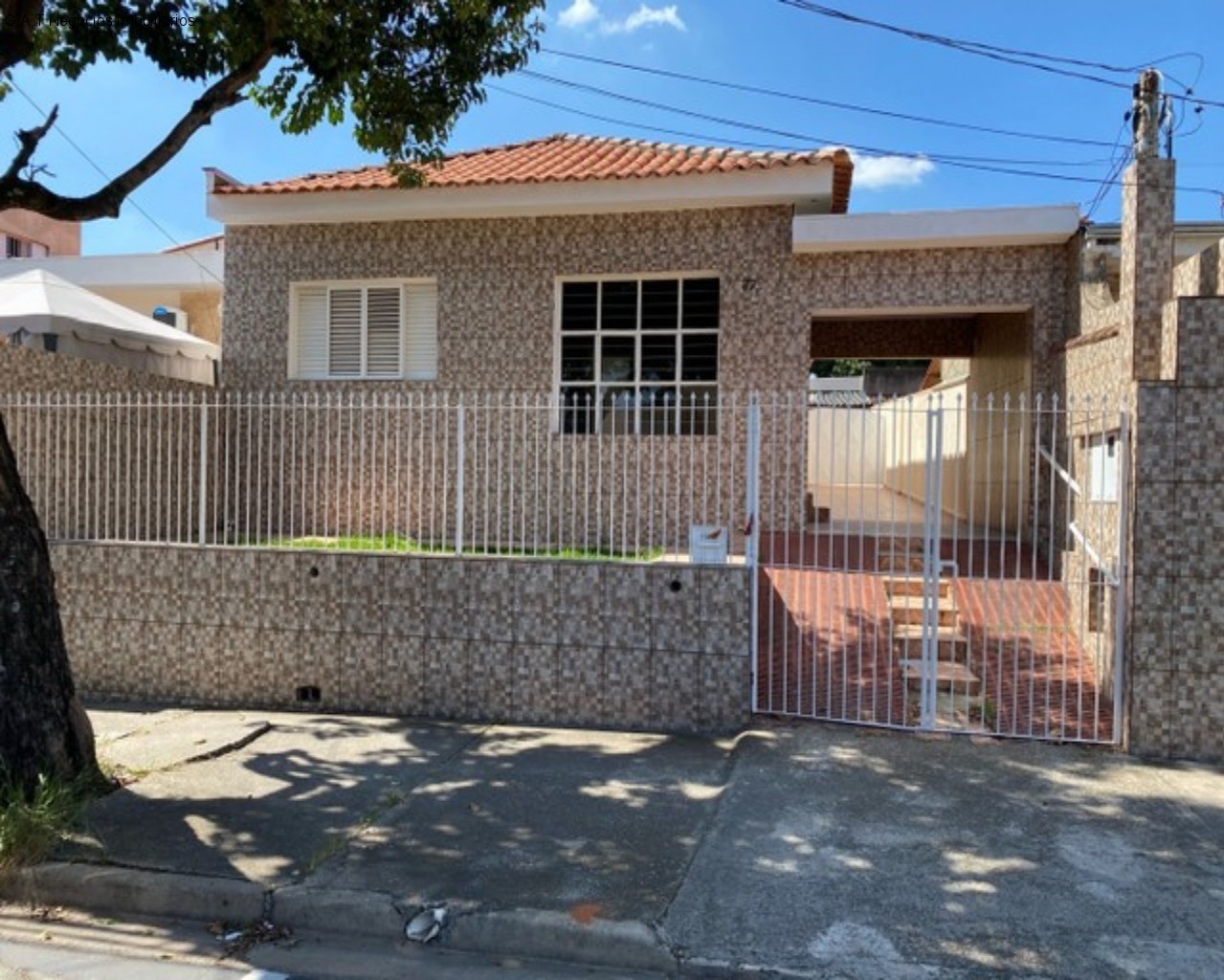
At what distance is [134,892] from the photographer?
13.6 ft

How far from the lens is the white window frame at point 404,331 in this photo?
11.0m

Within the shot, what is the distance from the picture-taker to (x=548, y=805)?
5098 millimetres

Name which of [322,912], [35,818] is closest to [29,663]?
[35,818]

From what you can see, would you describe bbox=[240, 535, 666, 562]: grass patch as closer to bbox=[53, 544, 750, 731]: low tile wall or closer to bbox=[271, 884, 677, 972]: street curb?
bbox=[53, 544, 750, 731]: low tile wall

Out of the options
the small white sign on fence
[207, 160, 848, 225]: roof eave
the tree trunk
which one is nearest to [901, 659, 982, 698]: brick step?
the small white sign on fence

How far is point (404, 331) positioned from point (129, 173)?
16.6 ft

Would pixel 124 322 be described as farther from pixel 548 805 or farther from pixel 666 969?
pixel 666 969

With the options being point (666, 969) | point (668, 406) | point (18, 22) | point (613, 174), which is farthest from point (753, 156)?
point (666, 969)

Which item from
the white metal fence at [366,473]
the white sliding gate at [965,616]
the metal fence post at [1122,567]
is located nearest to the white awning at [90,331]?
the white metal fence at [366,473]

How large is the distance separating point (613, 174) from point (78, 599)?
21.5ft

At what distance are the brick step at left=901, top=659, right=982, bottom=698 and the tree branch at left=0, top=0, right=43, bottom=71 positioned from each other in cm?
702

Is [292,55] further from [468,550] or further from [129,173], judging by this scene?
[468,550]

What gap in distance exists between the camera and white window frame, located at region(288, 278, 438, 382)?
11.0 m

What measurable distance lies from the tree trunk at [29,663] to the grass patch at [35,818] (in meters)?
0.12
